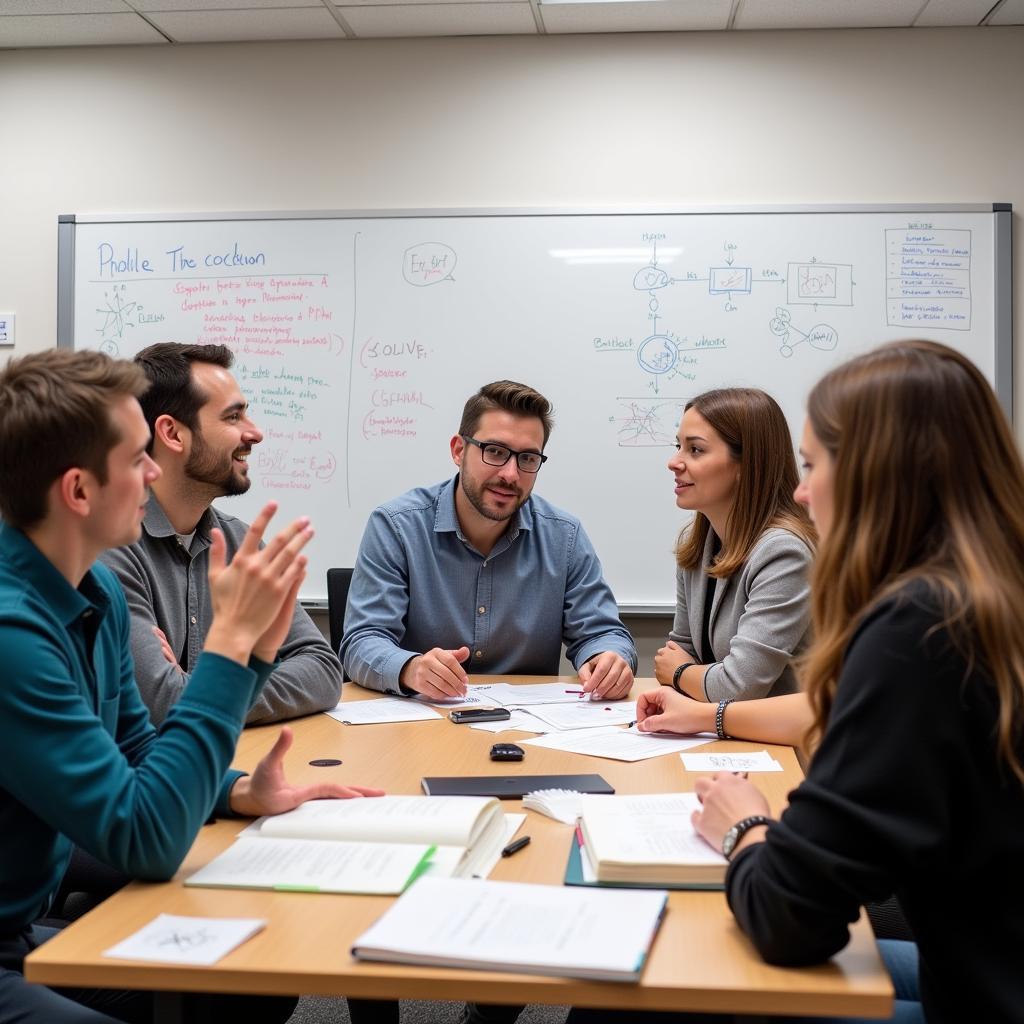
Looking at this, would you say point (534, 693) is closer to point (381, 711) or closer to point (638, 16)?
point (381, 711)

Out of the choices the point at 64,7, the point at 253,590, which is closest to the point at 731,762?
the point at 253,590

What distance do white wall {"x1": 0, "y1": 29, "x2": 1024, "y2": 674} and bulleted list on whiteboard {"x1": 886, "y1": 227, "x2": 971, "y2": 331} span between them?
0.15 metres

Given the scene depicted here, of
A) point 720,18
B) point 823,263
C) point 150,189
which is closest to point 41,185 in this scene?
point 150,189

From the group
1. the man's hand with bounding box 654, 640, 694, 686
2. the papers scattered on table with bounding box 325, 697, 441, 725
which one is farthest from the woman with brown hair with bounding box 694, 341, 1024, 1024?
the man's hand with bounding box 654, 640, 694, 686

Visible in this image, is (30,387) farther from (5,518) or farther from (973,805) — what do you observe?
(973,805)

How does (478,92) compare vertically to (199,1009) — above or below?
above

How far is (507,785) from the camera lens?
1.50 m

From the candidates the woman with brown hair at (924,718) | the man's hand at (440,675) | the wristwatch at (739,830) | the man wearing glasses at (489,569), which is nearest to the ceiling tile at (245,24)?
the man wearing glasses at (489,569)

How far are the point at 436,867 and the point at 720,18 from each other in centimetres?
326

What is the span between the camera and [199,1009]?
1088 millimetres

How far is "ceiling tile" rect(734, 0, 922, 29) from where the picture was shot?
3.41 metres

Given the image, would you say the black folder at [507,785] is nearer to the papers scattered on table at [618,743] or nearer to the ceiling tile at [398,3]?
the papers scattered on table at [618,743]

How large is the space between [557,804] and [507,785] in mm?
126

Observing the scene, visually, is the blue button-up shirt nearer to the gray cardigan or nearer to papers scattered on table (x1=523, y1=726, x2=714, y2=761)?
the gray cardigan
